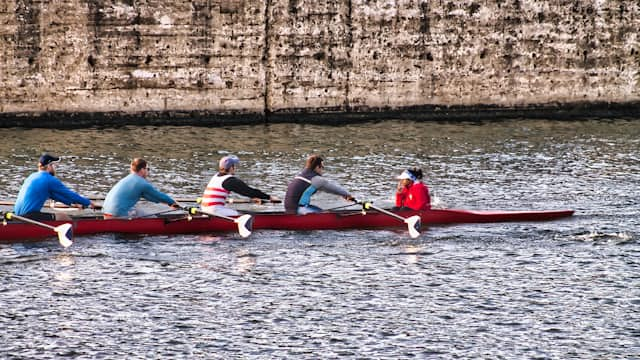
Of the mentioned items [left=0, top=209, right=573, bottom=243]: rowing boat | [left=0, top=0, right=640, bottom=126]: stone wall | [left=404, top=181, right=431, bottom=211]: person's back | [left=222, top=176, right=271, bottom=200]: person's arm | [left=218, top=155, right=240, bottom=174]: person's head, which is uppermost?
[left=0, top=0, right=640, bottom=126]: stone wall

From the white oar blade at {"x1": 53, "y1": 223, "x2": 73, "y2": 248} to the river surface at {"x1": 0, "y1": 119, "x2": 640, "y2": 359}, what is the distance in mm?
167

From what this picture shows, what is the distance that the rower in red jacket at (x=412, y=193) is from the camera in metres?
28.2

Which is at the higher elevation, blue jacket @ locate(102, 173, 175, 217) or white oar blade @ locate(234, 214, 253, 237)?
blue jacket @ locate(102, 173, 175, 217)

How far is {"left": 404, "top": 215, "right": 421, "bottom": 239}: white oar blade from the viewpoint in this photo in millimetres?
27031

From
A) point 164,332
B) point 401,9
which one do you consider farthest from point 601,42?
point 164,332

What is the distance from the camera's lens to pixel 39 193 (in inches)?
1040

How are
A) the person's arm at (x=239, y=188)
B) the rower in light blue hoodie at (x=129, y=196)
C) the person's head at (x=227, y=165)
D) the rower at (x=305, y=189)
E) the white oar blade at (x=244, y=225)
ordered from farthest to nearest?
the rower at (x=305, y=189), the person's head at (x=227, y=165), the person's arm at (x=239, y=188), the rower in light blue hoodie at (x=129, y=196), the white oar blade at (x=244, y=225)

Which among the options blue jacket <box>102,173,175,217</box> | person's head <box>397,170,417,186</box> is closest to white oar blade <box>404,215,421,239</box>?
person's head <box>397,170,417,186</box>

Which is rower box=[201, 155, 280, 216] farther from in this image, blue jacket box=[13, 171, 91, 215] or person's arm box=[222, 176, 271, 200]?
blue jacket box=[13, 171, 91, 215]

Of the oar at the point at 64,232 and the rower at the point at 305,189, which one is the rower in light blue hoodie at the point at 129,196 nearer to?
the oar at the point at 64,232

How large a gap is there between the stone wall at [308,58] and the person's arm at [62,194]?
60.2 ft

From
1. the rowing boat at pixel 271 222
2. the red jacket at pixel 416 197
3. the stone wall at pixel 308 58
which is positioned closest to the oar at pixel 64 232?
the rowing boat at pixel 271 222

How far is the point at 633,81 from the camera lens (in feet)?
157

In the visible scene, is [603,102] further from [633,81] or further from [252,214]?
[252,214]
